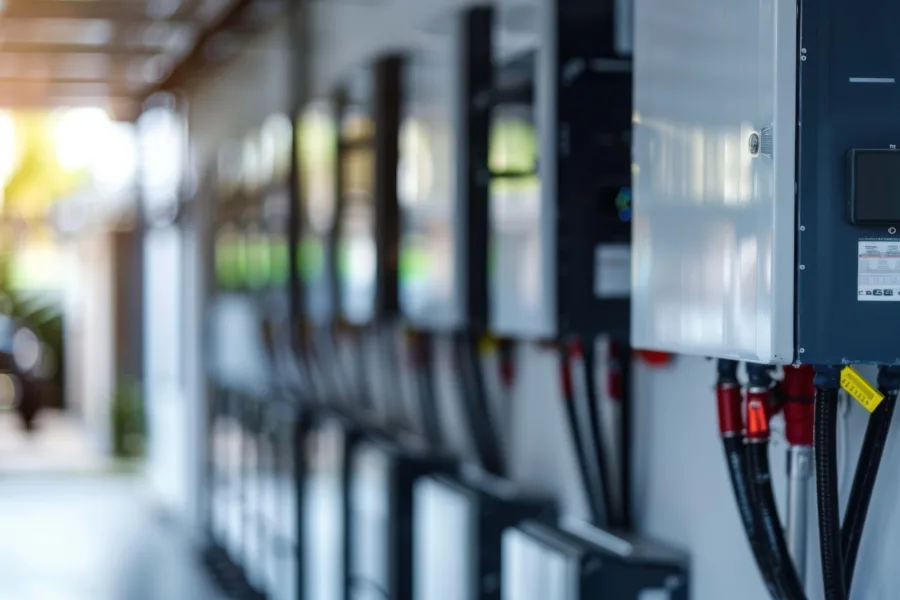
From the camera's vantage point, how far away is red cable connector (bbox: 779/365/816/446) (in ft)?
7.90

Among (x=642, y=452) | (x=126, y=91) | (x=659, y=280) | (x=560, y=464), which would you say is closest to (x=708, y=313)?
(x=659, y=280)

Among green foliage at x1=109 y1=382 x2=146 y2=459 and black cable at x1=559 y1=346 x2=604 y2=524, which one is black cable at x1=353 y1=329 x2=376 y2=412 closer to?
black cable at x1=559 y1=346 x2=604 y2=524

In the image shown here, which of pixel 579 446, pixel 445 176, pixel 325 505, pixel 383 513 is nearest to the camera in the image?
pixel 579 446

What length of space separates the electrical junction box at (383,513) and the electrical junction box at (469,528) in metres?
0.22

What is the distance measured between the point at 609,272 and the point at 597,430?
0.44 metres

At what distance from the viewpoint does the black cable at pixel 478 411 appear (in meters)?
4.42

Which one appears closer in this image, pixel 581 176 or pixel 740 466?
pixel 740 466

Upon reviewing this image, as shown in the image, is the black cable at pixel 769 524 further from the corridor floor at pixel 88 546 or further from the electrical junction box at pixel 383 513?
the corridor floor at pixel 88 546

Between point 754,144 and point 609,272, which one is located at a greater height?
point 754,144

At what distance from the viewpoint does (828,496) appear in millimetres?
2244

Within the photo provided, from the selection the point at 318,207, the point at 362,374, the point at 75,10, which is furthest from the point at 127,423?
the point at 318,207

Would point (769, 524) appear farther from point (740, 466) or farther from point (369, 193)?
point (369, 193)

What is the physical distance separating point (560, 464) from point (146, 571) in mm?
5469

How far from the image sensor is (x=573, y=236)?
3250 millimetres
